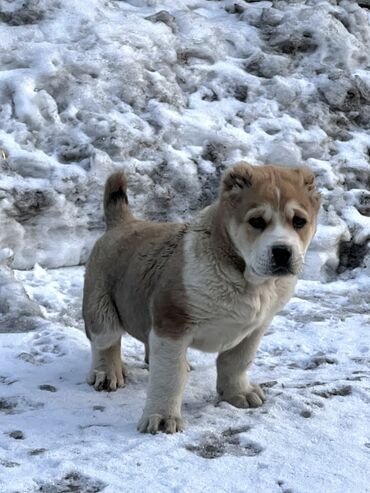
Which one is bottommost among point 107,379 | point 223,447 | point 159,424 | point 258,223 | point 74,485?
point 107,379

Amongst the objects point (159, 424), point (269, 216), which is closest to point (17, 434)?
point (159, 424)

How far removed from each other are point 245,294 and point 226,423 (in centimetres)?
77

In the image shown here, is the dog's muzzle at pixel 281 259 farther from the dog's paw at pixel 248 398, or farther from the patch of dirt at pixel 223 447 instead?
the dog's paw at pixel 248 398

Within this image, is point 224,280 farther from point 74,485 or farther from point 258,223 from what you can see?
point 74,485

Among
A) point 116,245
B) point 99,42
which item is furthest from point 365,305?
point 99,42

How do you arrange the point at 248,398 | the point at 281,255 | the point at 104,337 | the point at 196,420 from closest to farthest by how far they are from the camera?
the point at 281,255 < the point at 196,420 < the point at 248,398 < the point at 104,337

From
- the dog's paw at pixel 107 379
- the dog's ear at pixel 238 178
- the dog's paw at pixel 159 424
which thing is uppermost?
the dog's ear at pixel 238 178

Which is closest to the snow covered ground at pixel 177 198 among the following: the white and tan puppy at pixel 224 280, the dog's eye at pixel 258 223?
the white and tan puppy at pixel 224 280

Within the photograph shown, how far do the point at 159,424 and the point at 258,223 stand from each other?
1255 millimetres

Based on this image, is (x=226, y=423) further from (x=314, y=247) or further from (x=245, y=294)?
(x=314, y=247)

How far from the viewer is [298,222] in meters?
4.37

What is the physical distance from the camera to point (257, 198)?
14.3ft

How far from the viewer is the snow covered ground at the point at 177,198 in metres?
4.09

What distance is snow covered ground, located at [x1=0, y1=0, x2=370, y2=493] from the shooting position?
4086mm
